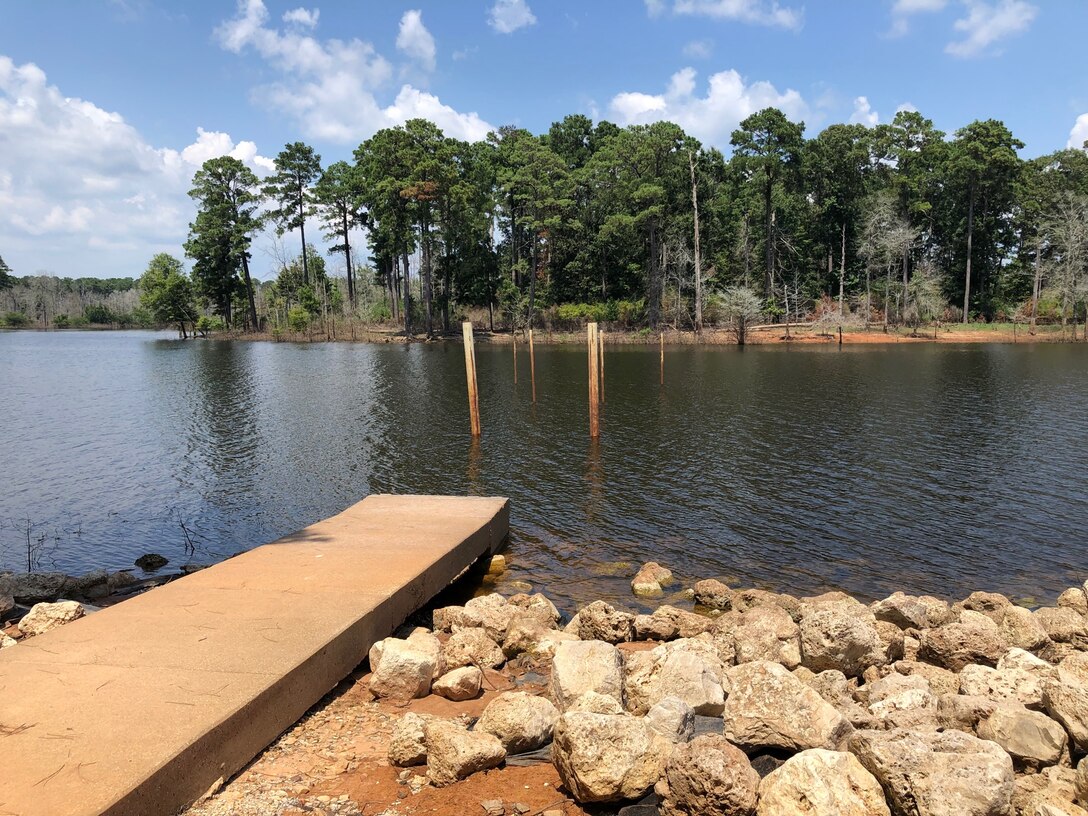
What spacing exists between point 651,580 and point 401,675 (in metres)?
5.23

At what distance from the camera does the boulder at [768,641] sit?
6.97 meters

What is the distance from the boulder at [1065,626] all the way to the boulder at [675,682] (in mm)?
4344

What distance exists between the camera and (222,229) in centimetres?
8450

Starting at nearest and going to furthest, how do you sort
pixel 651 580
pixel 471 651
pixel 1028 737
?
pixel 1028 737
pixel 471 651
pixel 651 580

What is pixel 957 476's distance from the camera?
16.6m

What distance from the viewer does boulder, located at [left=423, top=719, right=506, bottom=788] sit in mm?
4883

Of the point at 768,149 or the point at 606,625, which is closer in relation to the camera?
the point at 606,625

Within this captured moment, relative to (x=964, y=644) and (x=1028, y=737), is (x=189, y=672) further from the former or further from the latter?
(x=964, y=644)

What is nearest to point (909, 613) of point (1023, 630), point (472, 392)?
point (1023, 630)

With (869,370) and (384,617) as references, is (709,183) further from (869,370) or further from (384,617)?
(384,617)

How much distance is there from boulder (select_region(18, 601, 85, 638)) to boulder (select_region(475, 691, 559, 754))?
5164mm

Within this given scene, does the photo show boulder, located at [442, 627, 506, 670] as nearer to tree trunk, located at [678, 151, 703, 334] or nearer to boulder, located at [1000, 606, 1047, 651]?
boulder, located at [1000, 606, 1047, 651]

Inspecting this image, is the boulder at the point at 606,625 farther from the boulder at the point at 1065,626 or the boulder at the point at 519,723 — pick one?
the boulder at the point at 1065,626

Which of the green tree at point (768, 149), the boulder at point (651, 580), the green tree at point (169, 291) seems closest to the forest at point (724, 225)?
the green tree at point (768, 149)
